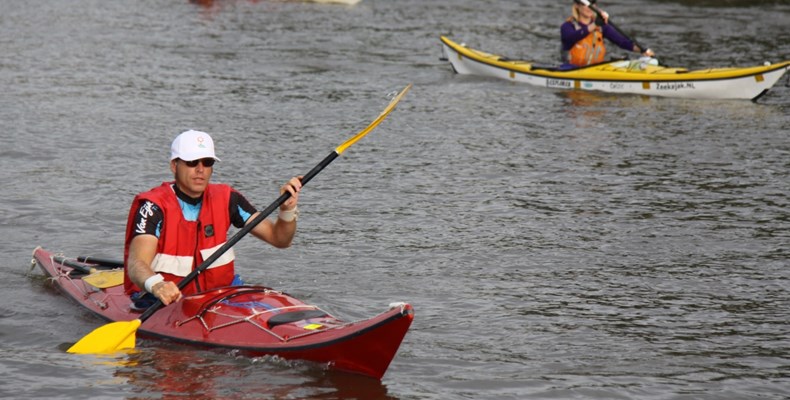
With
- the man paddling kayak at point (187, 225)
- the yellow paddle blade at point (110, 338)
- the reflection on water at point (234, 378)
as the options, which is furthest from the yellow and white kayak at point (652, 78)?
the yellow paddle blade at point (110, 338)

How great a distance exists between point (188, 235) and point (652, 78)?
1065 cm

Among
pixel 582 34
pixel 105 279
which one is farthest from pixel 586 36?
pixel 105 279

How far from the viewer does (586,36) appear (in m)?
16.7

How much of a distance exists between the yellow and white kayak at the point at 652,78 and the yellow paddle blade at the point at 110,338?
10869 millimetres

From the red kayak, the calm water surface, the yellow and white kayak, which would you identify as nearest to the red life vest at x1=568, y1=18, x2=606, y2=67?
the yellow and white kayak

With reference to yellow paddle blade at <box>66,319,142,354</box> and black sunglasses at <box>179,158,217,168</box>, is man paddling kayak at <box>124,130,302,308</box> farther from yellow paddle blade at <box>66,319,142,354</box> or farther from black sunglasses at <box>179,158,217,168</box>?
yellow paddle blade at <box>66,319,142,354</box>

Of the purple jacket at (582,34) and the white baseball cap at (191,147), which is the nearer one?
the white baseball cap at (191,147)

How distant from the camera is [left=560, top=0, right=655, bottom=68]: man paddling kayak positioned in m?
16.6

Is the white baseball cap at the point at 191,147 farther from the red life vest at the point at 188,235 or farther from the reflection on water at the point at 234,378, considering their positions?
the reflection on water at the point at 234,378

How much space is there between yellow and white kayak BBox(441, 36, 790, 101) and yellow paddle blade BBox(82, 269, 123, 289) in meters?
10.0

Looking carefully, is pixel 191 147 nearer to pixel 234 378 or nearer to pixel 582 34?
pixel 234 378

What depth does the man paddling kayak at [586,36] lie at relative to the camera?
54.4 ft

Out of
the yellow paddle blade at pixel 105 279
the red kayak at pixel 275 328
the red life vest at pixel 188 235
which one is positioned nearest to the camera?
the red kayak at pixel 275 328

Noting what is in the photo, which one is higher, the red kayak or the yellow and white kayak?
the yellow and white kayak
